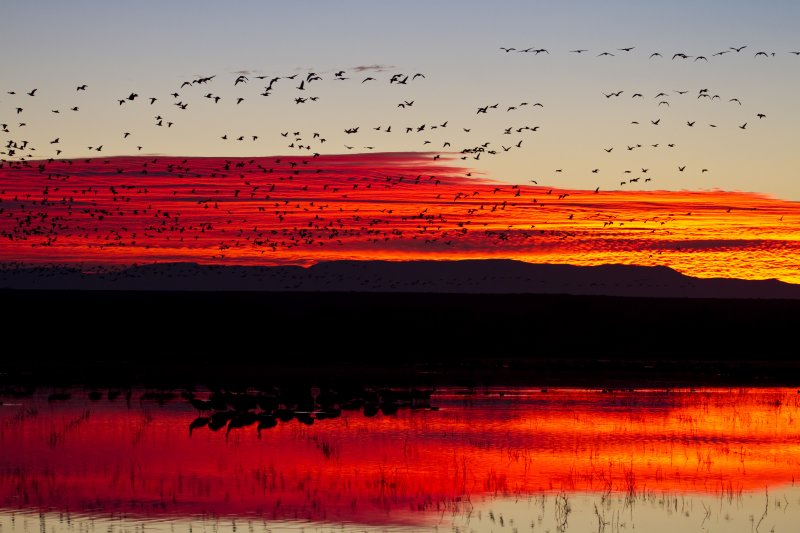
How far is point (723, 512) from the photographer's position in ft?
74.3

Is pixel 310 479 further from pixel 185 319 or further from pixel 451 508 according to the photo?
pixel 185 319

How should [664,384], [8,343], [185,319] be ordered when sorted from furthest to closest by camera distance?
[185,319], [8,343], [664,384]

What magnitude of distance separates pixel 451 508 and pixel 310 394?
55.9 feet

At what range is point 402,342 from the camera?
72312 millimetres

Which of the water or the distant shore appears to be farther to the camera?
the distant shore

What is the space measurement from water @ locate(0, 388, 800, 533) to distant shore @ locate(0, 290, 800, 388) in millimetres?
8339

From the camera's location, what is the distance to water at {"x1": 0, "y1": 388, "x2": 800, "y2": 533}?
2175 centimetres

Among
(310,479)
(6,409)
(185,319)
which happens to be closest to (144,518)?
(310,479)

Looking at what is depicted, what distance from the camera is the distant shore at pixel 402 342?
157 feet

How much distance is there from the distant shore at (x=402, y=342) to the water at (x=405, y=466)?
8.34 m

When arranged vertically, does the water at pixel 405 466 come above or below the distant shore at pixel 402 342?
below

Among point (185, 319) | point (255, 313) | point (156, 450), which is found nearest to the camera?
point (156, 450)

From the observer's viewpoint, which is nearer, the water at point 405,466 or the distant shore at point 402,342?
the water at point 405,466

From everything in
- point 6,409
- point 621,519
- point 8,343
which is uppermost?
point 8,343
